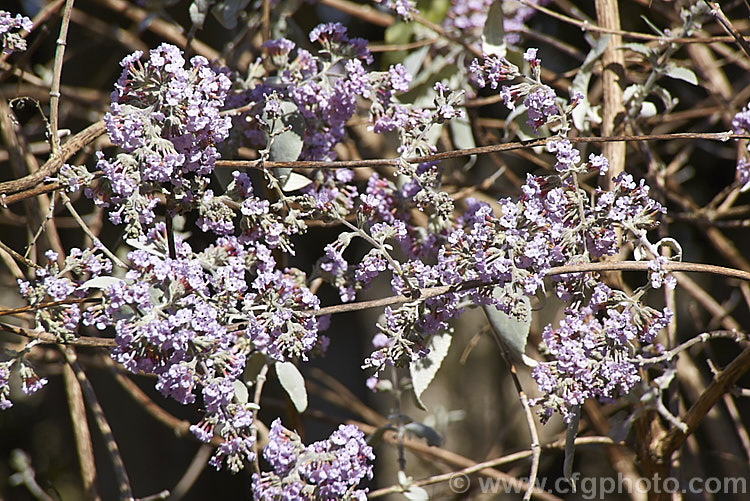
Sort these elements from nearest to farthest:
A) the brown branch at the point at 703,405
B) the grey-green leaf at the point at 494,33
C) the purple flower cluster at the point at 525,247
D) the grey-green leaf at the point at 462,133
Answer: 1. the purple flower cluster at the point at 525,247
2. the brown branch at the point at 703,405
3. the grey-green leaf at the point at 494,33
4. the grey-green leaf at the point at 462,133

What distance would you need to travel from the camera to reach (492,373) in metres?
3.24

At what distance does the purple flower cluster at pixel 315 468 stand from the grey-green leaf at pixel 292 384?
0.17 meters

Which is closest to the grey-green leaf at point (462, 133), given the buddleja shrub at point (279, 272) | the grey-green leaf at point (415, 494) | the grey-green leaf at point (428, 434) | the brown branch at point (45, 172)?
the buddleja shrub at point (279, 272)

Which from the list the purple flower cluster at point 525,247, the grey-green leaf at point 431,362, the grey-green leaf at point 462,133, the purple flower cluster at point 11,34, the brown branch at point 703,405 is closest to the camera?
the purple flower cluster at point 525,247

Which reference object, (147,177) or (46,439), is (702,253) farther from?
(46,439)

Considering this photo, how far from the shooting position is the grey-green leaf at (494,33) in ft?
4.28

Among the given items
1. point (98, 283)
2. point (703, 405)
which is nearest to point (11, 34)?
point (98, 283)

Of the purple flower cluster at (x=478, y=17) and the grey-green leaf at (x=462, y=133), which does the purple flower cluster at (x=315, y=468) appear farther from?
the purple flower cluster at (x=478, y=17)

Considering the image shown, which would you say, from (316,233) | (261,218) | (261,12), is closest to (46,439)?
(316,233)

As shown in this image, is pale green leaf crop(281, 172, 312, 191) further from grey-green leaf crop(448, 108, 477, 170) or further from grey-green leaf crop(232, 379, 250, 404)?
grey-green leaf crop(448, 108, 477, 170)

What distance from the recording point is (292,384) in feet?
3.77

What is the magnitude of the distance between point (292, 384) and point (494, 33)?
0.75 meters

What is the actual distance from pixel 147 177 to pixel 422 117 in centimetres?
43

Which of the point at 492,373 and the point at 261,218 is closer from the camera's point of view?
the point at 261,218
